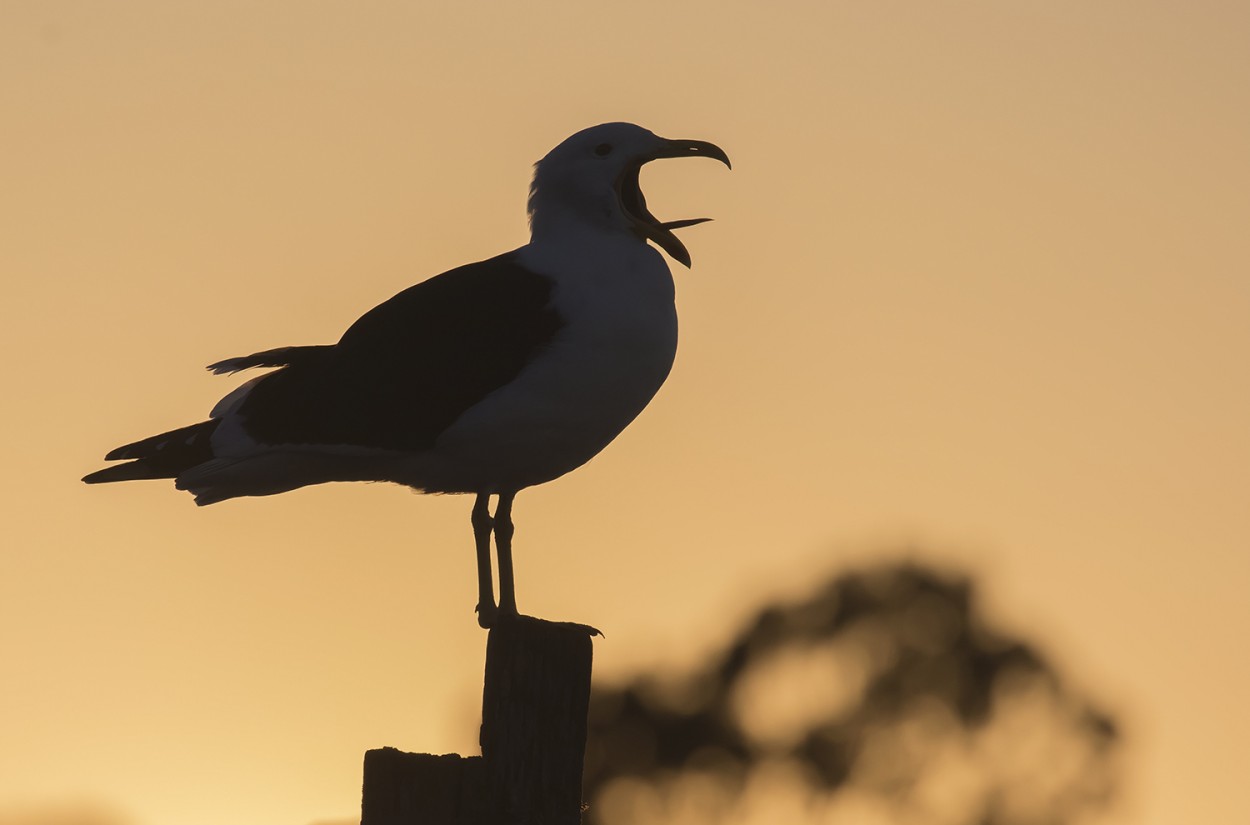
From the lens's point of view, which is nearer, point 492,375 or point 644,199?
point 492,375

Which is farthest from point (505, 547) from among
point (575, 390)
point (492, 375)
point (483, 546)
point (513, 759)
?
point (513, 759)

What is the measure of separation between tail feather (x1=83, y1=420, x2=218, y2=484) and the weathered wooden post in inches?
122

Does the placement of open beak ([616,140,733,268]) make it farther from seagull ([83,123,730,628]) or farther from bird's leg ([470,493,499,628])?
bird's leg ([470,493,499,628])

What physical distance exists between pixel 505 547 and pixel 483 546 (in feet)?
0.47

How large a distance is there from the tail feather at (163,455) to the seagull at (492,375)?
0.01m

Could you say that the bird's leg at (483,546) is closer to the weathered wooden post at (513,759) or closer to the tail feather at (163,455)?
the tail feather at (163,455)

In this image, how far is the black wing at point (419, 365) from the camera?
10812 millimetres

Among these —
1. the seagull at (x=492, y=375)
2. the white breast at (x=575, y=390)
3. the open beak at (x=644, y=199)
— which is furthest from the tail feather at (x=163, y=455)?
the open beak at (x=644, y=199)

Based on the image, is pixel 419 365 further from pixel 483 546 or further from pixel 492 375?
pixel 483 546

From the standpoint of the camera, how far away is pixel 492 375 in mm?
10836

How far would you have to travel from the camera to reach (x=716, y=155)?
464 inches

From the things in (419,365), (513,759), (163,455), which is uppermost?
(419,365)

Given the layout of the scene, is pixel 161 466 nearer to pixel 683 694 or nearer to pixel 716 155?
pixel 716 155

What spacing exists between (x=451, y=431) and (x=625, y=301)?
119 centimetres
